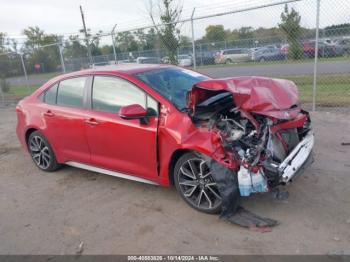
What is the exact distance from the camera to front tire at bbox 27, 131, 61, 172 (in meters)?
5.38

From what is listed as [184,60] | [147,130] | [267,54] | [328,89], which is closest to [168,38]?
[184,60]

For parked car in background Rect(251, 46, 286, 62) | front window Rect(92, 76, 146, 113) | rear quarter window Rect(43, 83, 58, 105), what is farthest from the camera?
parked car in background Rect(251, 46, 286, 62)

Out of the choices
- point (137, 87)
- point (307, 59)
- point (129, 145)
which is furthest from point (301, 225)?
point (307, 59)

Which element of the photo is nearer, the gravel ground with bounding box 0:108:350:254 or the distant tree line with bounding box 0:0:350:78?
the gravel ground with bounding box 0:108:350:254

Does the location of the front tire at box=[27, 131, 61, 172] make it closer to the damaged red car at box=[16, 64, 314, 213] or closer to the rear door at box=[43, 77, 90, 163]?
the rear door at box=[43, 77, 90, 163]

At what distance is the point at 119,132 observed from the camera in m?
4.20

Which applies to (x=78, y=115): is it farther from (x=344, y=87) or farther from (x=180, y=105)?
(x=344, y=87)

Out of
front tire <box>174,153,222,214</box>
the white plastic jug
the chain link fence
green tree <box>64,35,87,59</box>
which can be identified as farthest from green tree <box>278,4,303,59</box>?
green tree <box>64,35,87,59</box>

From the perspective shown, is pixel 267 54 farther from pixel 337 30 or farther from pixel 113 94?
pixel 113 94

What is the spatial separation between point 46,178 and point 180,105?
2652 millimetres

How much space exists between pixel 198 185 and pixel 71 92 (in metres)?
2.38

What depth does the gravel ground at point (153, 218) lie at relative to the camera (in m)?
3.25

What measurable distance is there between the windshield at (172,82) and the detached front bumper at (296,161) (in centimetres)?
128

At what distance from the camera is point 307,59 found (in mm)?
8977
